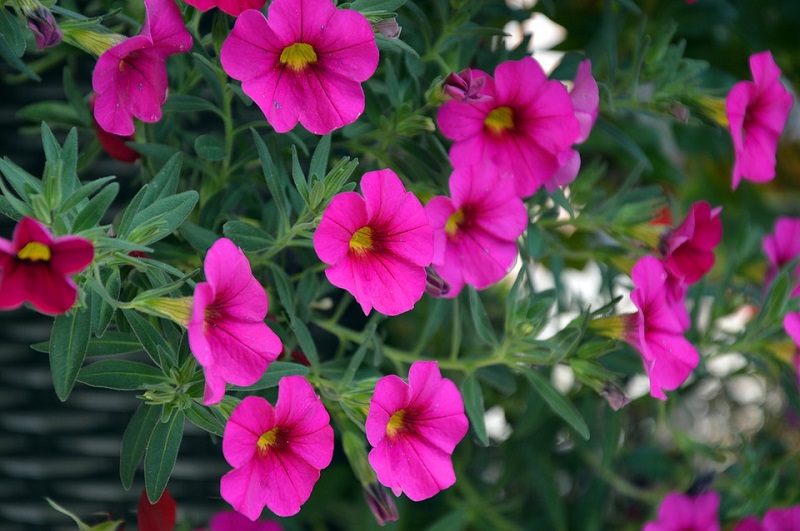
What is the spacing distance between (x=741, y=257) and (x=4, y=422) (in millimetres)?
654

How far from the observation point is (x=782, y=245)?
0.78m

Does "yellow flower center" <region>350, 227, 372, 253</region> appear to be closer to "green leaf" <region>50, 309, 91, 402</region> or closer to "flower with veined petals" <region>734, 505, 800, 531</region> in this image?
"green leaf" <region>50, 309, 91, 402</region>

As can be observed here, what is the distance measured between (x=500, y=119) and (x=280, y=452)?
0.84ft

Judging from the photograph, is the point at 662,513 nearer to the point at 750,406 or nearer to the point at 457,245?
the point at 457,245

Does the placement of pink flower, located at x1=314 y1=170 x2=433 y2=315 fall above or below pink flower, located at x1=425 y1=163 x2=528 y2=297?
above

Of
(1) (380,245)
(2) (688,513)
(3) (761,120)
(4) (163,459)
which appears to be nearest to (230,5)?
(1) (380,245)

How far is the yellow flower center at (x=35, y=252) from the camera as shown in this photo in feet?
1.30

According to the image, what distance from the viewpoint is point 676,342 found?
0.58 m

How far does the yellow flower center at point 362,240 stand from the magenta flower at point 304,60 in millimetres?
59

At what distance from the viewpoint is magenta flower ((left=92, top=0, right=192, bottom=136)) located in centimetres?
50

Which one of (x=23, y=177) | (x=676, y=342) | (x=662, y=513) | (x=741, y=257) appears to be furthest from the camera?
(x=741, y=257)

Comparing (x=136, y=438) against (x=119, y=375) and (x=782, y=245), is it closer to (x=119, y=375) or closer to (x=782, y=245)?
(x=119, y=375)

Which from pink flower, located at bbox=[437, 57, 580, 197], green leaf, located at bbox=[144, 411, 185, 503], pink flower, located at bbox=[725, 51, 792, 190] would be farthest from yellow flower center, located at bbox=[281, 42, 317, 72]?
pink flower, located at bbox=[725, 51, 792, 190]

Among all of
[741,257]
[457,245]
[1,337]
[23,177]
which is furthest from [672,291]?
[1,337]
